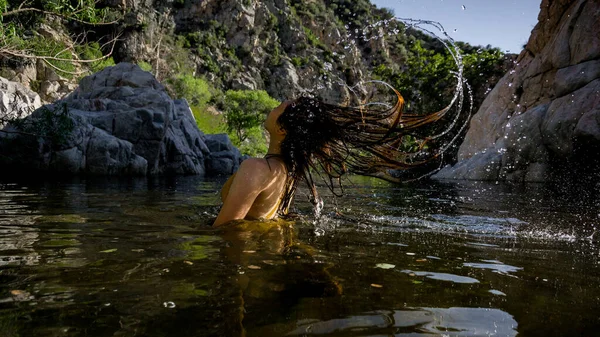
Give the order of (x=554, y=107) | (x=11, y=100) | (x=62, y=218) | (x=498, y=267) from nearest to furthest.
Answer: (x=498, y=267)
(x=62, y=218)
(x=11, y=100)
(x=554, y=107)

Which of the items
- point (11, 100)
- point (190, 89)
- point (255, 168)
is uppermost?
point (190, 89)

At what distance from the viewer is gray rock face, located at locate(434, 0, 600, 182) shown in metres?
17.2

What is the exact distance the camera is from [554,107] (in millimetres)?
18484

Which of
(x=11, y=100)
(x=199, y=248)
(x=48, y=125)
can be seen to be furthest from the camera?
(x=11, y=100)

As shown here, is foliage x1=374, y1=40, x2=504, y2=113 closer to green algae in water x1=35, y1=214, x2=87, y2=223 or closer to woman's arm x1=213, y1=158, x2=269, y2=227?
green algae in water x1=35, y1=214, x2=87, y2=223

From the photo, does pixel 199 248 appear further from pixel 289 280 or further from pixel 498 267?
pixel 498 267

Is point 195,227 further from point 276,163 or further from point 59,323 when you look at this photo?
point 59,323

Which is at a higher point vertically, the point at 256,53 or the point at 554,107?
the point at 256,53

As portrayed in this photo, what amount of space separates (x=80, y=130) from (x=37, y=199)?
10.8 m

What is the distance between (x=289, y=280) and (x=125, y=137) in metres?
18.4

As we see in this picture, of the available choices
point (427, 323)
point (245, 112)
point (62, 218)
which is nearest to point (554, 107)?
point (62, 218)

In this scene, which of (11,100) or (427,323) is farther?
(11,100)

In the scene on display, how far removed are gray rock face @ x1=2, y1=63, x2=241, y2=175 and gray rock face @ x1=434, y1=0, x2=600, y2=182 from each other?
12.5 meters

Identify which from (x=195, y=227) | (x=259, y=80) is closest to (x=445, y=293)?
(x=195, y=227)
